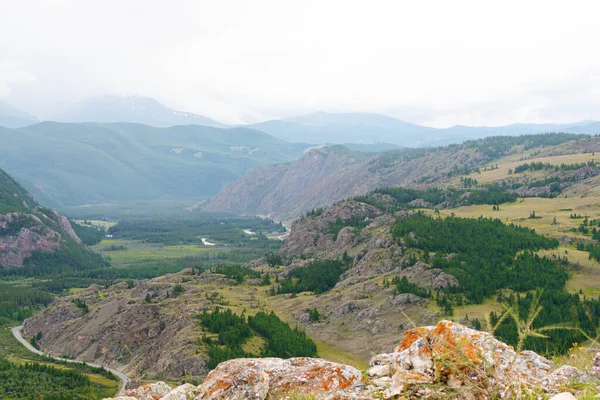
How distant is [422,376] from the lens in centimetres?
1127

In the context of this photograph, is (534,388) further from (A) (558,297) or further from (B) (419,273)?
(B) (419,273)

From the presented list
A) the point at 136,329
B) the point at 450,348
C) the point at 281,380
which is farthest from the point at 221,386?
the point at 136,329

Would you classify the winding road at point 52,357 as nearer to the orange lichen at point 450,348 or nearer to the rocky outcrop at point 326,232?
the orange lichen at point 450,348

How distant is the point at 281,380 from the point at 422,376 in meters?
4.60

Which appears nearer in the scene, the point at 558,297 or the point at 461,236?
the point at 558,297

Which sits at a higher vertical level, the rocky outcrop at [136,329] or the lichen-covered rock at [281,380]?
the lichen-covered rock at [281,380]

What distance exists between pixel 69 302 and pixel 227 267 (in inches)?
1659

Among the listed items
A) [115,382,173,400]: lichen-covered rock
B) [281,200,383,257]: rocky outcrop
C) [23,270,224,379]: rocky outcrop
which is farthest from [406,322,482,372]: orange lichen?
[281,200,383,257]: rocky outcrop

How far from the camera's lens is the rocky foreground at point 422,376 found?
10.7 m

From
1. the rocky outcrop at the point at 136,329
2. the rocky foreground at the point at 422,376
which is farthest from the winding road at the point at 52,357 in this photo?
the rocky foreground at the point at 422,376

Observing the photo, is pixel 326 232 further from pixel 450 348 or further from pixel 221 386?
Answer: pixel 450 348

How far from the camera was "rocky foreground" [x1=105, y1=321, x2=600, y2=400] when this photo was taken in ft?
35.2

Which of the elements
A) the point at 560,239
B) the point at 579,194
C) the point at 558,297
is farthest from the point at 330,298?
the point at 579,194

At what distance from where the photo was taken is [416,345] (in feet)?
41.2
